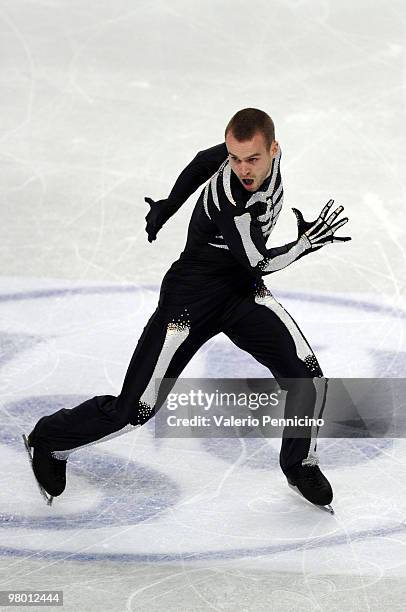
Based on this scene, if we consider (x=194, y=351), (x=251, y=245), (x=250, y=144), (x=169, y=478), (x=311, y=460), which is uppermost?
(x=250, y=144)

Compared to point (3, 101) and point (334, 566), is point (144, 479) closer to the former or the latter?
point (334, 566)

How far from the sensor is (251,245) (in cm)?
410

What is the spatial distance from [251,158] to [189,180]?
51 cm

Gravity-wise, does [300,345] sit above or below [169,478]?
above

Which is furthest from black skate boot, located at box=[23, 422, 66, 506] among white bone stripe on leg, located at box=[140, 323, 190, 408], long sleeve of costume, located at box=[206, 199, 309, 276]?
long sleeve of costume, located at box=[206, 199, 309, 276]

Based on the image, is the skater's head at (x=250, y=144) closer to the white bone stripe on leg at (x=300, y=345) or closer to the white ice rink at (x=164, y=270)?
the white bone stripe on leg at (x=300, y=345)

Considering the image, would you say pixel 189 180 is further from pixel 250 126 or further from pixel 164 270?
pixel 164 270

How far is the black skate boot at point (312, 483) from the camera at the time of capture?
4469 mm

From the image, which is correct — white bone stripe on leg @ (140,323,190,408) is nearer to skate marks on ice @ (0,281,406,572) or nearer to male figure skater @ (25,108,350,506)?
male figure skater @ (25,108,350,506)

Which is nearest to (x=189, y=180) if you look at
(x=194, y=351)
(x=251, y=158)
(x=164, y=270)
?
(x=251, y=158)

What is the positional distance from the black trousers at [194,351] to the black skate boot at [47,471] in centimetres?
6

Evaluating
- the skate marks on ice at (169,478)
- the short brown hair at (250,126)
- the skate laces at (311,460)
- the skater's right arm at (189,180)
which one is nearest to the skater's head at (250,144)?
the short brown hair at (250,126)

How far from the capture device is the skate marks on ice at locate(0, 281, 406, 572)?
167 inches

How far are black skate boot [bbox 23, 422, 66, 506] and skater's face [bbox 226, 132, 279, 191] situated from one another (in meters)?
1.29
